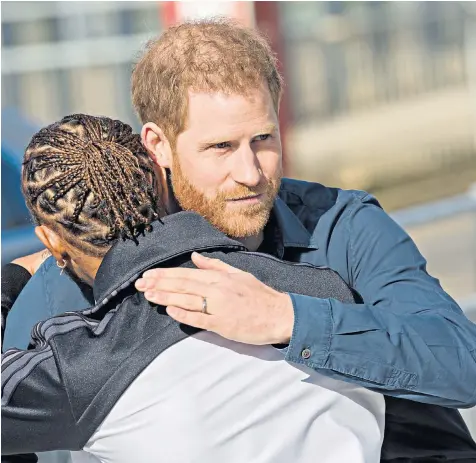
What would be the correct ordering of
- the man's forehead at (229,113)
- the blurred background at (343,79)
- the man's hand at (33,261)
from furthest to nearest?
the blurred background at (343,79), the man's hand at (33,261), the man's forehead at (229,113)

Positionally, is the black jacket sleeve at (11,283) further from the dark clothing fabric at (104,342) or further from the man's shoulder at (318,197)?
the man's shoulder at (318,197)

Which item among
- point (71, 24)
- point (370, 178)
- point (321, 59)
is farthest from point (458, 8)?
point (71, 24)

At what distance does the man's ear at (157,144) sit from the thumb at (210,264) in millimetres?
474

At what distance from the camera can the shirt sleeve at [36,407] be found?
1.69 metres

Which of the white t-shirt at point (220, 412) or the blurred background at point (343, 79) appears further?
the blurred background at point (343, 79)

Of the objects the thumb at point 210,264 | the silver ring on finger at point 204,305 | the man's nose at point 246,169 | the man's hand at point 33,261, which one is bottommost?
the man's hand at point 33,261

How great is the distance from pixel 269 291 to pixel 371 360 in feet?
0.79

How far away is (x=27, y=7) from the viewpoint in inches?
415

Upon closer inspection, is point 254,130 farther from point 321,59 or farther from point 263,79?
point 321,59

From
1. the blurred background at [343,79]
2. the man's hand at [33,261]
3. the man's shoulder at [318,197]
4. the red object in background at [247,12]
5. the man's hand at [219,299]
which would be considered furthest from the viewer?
the blurred background at [343,79]

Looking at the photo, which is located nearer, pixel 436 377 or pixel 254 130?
pixel 436 377

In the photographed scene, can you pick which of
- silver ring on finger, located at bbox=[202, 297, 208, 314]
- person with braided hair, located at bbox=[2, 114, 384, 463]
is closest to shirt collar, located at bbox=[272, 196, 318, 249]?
person with braided hair, located at bbox=[2, 114, 384, 463]

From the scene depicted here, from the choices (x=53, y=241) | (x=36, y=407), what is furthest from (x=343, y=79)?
(x=36, y=407)

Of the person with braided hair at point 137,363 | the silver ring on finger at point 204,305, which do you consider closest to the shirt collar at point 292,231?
the person with braided hair at point 137,363
